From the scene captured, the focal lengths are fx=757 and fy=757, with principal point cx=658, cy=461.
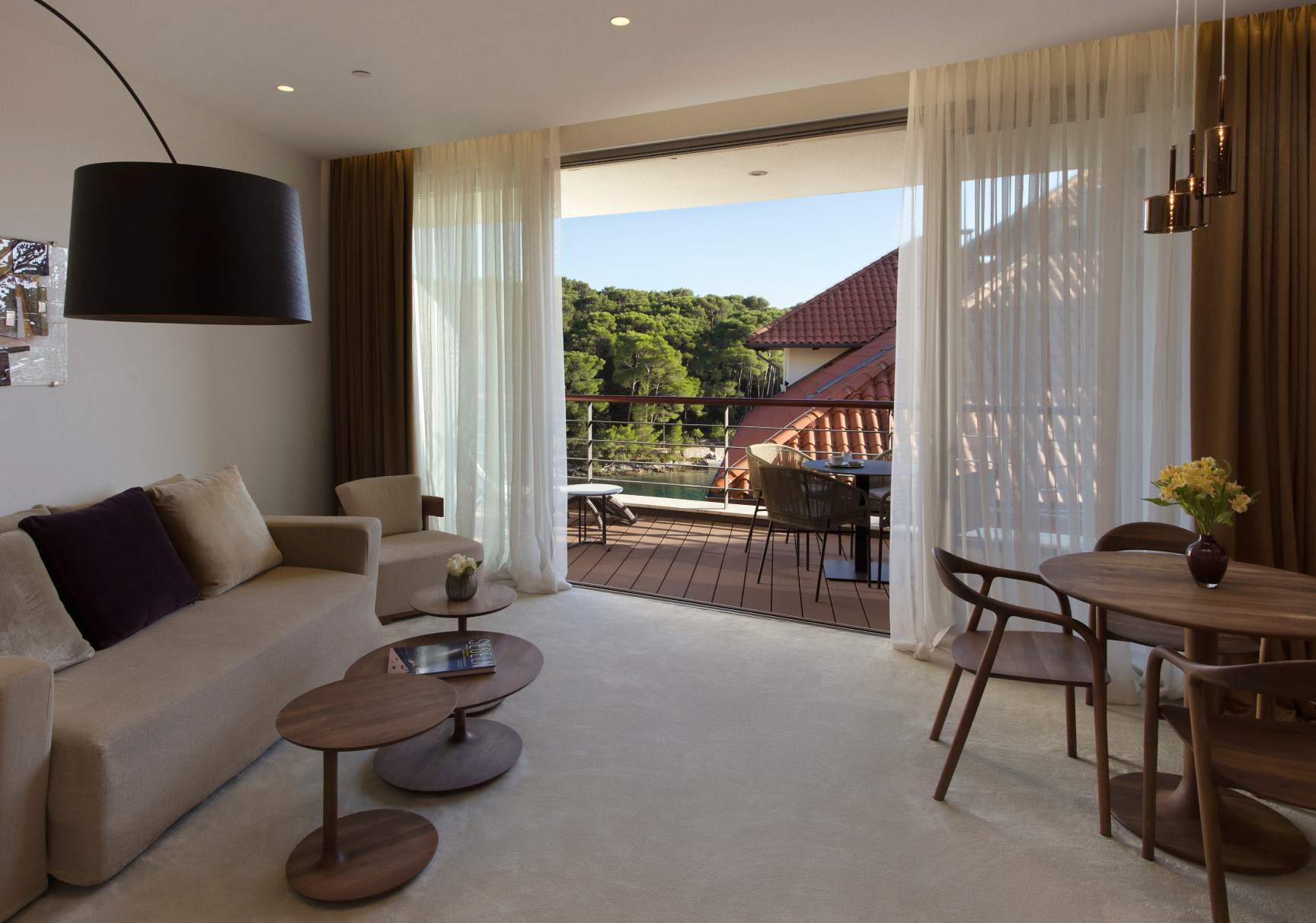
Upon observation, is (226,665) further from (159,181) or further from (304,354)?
(304,354)

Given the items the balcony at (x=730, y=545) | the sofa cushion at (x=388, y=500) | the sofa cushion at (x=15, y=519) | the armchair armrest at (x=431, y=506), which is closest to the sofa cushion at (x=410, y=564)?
the sofa cushion at (x=388, y=500)

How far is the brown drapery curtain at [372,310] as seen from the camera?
480 centimetres

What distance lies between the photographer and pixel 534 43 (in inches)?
128

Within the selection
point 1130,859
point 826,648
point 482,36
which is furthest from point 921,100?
point 1130,859

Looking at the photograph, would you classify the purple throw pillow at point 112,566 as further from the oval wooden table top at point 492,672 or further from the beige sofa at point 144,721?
the oval wooden table top at point 492,672

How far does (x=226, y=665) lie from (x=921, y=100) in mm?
3645

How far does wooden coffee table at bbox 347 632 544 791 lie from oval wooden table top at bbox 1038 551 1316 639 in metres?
1.74

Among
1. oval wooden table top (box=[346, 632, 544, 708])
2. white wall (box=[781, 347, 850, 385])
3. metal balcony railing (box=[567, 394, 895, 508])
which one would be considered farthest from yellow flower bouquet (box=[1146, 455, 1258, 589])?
white wall (box=[781, 347, 850, 385])

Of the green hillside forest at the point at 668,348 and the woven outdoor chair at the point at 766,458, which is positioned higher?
the green hillside forest at the point at 668,348

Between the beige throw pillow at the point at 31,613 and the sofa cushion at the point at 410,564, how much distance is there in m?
1.54

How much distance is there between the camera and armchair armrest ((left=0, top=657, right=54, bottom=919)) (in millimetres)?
1778

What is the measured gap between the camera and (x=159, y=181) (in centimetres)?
159

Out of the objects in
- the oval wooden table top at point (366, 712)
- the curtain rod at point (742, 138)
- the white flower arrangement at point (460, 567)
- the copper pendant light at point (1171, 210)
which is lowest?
the oval wooden table top at point (366, 712)

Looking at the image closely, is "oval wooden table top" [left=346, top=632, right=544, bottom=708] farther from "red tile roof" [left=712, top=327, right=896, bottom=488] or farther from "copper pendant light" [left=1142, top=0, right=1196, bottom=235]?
"red tile roof" [left=712, top=327, right=896, bottom=488]
